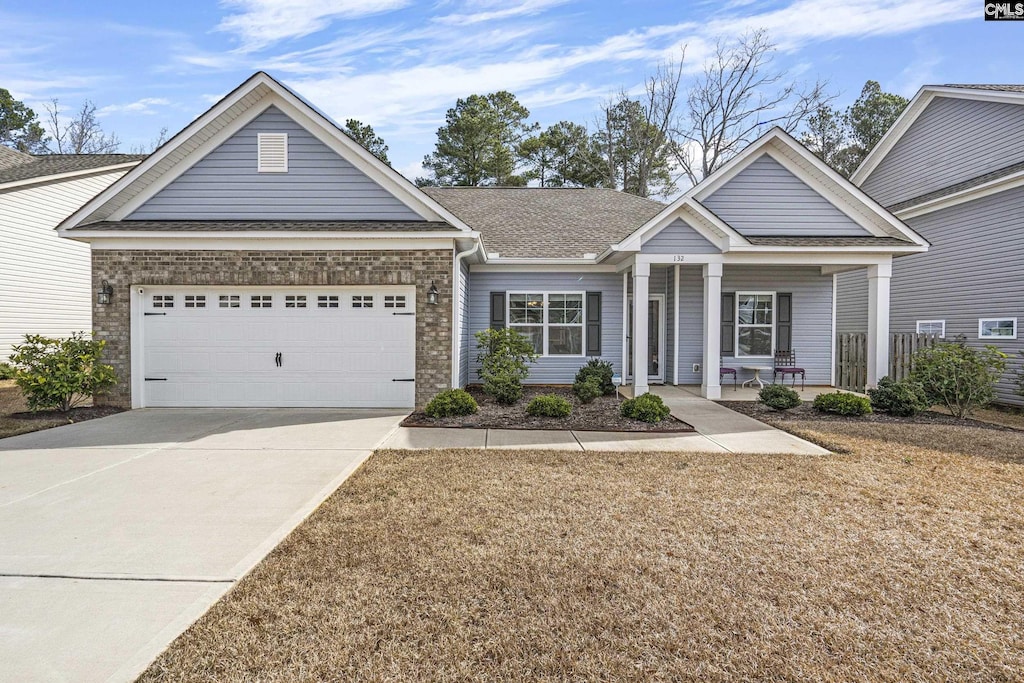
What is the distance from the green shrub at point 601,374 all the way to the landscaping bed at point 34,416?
8.73 meters

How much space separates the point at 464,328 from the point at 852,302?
12.7 m

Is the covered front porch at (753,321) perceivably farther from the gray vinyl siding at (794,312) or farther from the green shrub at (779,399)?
the green shrub at (779,399)

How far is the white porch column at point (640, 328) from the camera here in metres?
11.2

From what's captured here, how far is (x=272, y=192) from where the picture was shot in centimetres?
1032

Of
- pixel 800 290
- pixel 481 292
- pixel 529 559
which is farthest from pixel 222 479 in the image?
pixel 800 290

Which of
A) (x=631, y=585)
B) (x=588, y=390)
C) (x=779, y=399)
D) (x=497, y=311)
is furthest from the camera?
(x=497, y=311)

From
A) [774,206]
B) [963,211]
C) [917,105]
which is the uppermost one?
[917,105]

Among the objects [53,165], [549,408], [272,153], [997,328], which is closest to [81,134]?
[53,165]

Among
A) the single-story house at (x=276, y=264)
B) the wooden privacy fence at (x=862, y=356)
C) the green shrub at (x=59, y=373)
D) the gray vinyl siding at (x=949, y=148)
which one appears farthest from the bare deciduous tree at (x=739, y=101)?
the green shrub at (x=59, y=373)

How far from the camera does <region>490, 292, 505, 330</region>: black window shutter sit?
43.7 feet

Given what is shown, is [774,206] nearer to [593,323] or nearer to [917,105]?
[593,323]

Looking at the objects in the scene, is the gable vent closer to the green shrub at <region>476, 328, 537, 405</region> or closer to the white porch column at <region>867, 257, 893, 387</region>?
the green shrub at <region>476, 328, 537, 405</region>

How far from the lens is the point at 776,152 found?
1224 centimetres

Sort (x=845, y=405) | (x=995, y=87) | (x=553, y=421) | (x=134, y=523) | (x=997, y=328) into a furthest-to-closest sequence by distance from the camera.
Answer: (x=995, y=87) < (x=997, y=328) < (x=845, y=405) < (x=553, y=421) < (x=134, y=523)
